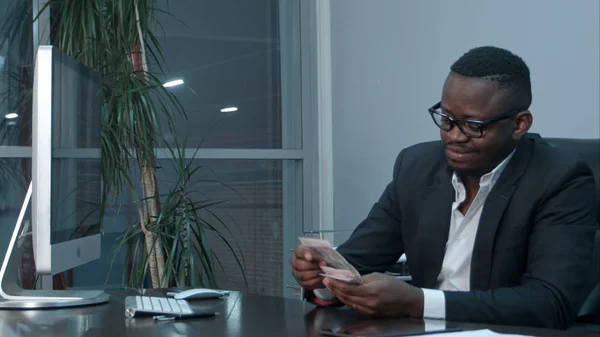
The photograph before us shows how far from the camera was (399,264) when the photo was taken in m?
2.93

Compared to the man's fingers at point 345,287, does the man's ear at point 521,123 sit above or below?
above

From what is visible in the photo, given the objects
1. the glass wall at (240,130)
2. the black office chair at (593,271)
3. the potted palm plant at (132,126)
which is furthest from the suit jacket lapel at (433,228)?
the glass wall at (240,130)

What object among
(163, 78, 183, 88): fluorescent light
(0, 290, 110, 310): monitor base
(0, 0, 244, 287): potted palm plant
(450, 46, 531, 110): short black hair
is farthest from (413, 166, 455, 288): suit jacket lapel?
(163, 78, 183, 88): fluorescent light

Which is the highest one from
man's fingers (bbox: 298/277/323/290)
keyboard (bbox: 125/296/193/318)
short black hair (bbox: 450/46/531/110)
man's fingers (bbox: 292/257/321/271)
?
short black hair (bbox: 450/46/531/110)

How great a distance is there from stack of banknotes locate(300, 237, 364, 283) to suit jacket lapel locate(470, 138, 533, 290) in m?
0.38

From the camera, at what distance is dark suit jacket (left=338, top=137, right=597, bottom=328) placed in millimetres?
1645

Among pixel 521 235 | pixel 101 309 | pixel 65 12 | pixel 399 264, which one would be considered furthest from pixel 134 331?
pixel 65 12

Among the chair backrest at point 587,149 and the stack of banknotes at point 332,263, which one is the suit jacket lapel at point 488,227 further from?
the stack of banknotes at point 332,263

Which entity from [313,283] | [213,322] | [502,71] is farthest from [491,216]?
[213,322]

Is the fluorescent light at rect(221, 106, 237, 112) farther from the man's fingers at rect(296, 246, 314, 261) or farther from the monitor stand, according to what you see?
the man's fingers at rect(296, 246, 314, 261)

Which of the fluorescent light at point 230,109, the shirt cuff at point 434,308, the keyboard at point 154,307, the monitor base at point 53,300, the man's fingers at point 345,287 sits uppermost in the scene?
the fluorescent light at point 230,109

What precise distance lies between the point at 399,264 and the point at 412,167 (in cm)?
86

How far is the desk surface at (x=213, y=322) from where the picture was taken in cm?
148

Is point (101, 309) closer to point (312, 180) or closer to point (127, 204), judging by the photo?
point (127, 204)
